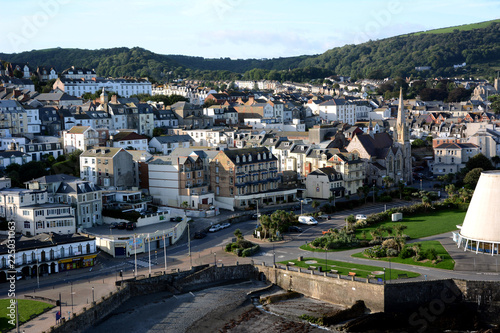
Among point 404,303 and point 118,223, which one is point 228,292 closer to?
point 404,303

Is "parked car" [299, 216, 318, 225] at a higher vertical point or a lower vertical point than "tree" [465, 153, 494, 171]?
lower

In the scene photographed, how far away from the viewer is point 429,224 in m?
64.6

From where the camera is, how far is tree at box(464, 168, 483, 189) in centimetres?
8144

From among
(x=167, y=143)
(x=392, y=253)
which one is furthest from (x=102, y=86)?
(x=392, y=253)

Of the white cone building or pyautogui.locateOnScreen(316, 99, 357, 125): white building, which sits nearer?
the white cone building

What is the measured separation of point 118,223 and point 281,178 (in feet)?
85.4

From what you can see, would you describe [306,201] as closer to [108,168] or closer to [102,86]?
[108,168]

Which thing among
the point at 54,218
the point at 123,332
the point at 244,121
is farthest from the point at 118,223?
the point at 244,121

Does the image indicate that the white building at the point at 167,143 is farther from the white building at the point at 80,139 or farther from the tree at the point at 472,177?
the tree at the point at 472,177

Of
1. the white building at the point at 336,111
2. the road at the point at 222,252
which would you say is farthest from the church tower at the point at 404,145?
the white building at the point at 336,111

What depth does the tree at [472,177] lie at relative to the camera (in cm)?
8144

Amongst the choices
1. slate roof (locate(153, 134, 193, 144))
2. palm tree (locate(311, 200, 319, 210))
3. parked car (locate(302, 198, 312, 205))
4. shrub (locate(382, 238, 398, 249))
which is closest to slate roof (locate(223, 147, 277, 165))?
parked car (locate(302, 198, 312, 205))

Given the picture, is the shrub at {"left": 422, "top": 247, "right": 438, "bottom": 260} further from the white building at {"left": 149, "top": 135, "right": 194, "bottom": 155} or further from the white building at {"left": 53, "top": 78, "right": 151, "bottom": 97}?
the white building at {"left": 53, "top": 78, "right": 151, "bottom": 97}

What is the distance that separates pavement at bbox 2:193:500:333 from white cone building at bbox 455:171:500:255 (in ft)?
3.37
